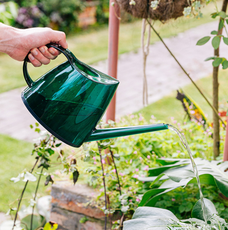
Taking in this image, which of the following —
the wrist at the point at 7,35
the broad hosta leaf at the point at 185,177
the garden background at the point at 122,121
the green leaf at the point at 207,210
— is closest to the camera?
the wrist at the point at 7,35

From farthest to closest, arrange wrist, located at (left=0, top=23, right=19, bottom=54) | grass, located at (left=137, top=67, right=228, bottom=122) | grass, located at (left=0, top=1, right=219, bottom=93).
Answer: grass, located at (left=0, top=1, right=219, bottom=93)
grass, located at (left=137, top=67, right=228, bottom=122)
wrist, located at (left=0, top=23, right=19, bottom=54)

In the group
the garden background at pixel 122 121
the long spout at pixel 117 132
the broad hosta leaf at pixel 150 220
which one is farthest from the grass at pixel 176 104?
the long spout at pixel 117 132

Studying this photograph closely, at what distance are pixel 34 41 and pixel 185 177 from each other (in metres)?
0.81

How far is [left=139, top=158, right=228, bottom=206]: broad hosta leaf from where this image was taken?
4.07ft

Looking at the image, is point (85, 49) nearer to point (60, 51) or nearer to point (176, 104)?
point (176, 104)

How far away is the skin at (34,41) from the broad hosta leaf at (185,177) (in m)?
0.67

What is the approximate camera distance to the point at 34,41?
937 millimetres

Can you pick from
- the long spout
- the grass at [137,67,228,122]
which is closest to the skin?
the long spout

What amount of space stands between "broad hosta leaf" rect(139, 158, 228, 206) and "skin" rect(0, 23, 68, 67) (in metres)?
0.67

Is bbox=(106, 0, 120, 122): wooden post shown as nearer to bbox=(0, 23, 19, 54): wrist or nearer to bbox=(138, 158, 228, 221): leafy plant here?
bbox=(138, 158, 228, 221): leafy plant

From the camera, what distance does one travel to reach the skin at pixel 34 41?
0.93 metres

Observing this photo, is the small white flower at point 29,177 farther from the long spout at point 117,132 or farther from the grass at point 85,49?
the grass at point 85,49

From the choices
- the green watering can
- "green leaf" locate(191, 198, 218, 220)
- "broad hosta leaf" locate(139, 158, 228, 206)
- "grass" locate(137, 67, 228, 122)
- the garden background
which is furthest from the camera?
"grass" locate(137, 67, 228, 122)

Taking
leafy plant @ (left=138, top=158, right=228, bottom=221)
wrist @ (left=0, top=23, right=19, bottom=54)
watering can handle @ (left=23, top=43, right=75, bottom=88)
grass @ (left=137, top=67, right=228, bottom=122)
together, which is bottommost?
grass @ (left=137, top=67, right=228, bottom=122)
